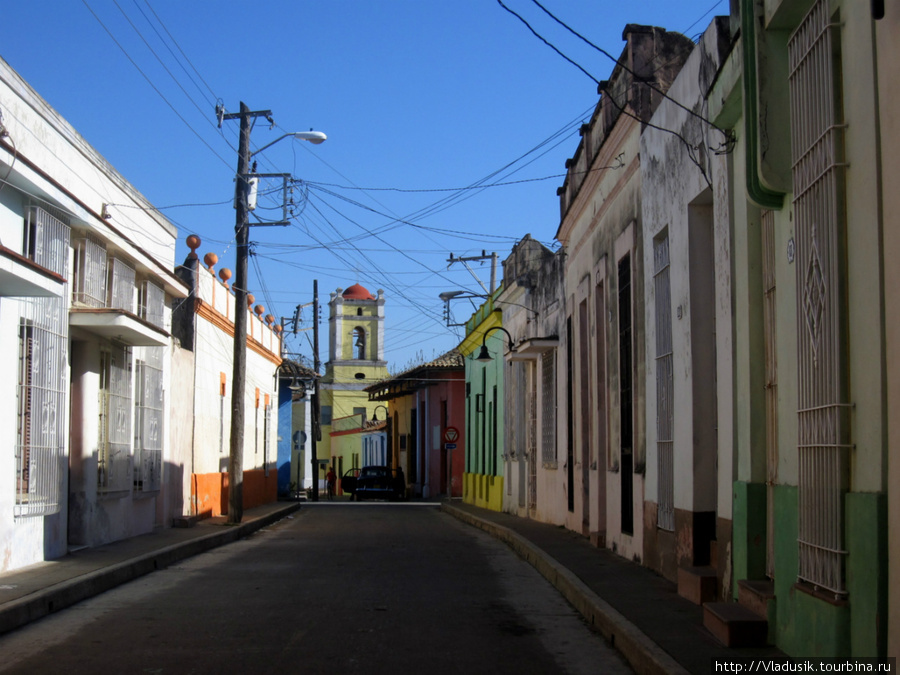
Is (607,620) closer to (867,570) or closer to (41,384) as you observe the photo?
(867,570)

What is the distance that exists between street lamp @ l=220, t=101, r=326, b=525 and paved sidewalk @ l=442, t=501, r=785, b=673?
7009 millimetres

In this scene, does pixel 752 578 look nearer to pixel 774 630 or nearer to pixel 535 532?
pixel 774 630

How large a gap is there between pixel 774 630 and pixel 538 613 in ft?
10.9

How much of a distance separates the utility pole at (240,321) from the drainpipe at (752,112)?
1524 centimetres

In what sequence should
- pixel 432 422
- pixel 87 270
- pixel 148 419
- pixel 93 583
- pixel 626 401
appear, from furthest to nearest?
pixel 432 422, pixel 148 419, pixel 87 270, pixel 626 401, pixel 93 583

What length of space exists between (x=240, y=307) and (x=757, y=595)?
15.9 meters

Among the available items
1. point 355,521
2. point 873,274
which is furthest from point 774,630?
point 355,521

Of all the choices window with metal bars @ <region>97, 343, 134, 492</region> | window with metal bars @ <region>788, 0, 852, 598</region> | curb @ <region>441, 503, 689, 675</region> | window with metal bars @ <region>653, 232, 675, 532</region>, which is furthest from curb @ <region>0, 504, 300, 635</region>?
window with metal bars @ <region>788, 0, 852, 598</region>

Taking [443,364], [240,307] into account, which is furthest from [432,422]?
[240,307]

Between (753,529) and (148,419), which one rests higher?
(148,419)

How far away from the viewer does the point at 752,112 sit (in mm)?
7324

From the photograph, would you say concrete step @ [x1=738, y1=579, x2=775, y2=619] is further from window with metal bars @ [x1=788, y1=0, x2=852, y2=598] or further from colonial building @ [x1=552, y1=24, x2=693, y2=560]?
colonial building @ [x1=552, y1=24, x2=693, y2=560]

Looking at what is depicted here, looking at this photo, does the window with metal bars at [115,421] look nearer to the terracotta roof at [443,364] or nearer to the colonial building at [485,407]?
the colonial building at [485,407]

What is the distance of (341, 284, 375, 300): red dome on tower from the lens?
71938mm
